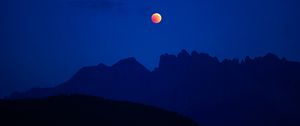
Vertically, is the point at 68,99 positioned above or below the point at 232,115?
below

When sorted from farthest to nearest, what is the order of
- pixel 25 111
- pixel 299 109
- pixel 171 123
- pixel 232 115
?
pixel 299 109 < pixel 232 115 < pixel 171 123 < pixel 25 111

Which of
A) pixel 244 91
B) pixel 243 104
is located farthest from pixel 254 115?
pixel 244 91

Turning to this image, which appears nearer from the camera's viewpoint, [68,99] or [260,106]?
[68,99]

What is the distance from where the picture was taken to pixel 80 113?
91.8 feet

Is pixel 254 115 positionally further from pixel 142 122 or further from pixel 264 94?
pixel 142 122

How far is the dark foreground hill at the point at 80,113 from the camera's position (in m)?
25.8

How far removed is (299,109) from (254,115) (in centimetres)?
3140

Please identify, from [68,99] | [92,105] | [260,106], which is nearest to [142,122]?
[92,105]

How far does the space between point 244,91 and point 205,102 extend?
2486 centimetres

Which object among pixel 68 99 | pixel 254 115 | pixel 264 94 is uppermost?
pixel 264 94

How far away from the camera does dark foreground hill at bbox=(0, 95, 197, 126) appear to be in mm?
25766

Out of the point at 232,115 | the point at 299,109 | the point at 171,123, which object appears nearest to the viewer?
the point at 171,123

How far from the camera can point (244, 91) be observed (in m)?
200

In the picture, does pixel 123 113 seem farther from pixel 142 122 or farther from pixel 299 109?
pixel 299 109
